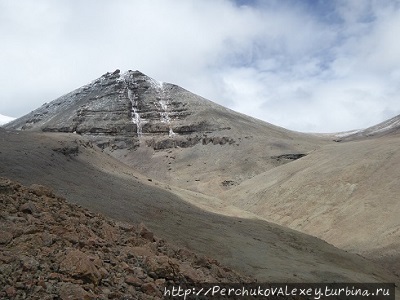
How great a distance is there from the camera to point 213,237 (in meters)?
15.9

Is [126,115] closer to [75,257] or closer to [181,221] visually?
[181,221]

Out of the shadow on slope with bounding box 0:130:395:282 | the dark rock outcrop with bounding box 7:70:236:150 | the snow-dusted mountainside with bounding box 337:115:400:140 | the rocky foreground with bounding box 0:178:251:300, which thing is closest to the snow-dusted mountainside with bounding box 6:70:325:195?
the dark rock outcrop with bounding box 7:70:236:150

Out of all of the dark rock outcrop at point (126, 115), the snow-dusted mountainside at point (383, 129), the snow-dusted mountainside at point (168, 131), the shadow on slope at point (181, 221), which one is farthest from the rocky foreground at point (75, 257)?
the snow-dusted mountainside at point (383, 129)

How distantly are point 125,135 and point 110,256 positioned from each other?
7192cm

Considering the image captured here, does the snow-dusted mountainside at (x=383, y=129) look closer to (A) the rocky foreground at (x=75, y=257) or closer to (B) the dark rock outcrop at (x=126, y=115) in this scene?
(B) the dark rock outcrop at (x=126, y=115)

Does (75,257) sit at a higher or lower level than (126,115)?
lower

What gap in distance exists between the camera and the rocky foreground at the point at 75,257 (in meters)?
6.16

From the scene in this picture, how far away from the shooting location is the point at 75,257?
6.86m

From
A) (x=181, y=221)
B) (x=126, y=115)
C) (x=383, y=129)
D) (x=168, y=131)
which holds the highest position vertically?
(x=383, y=129)

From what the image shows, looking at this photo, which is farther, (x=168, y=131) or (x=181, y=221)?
(x=168, y=131)

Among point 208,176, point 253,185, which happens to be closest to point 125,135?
point 208,176

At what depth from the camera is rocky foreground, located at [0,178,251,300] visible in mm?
6160

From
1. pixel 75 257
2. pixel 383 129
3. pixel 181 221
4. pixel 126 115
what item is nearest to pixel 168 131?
pixel 126 115

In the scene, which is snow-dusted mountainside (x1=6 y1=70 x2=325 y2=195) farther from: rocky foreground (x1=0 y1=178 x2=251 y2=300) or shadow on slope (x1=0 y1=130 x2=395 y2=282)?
rocky foreground (x1=0 y1=178 x2=251 y2=300)
